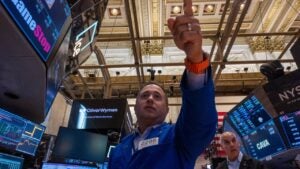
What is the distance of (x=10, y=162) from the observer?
3.01 meters

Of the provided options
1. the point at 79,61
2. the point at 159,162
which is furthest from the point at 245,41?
the point at 159,162

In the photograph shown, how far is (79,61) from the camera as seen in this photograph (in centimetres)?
401

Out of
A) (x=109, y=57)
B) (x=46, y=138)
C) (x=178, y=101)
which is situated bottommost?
(x=46, y=138)

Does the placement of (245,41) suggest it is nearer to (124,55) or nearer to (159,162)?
(124,55)

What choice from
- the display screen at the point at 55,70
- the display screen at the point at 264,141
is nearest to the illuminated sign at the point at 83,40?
the display screen at the point at 55,70

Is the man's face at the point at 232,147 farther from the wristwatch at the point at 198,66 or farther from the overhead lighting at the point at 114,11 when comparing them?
the overhead lighting at the point at 114,11

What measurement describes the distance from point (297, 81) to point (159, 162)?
8.78 ft

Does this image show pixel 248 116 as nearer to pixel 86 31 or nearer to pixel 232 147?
pixel 232 147

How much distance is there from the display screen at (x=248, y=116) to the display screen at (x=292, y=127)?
290mm

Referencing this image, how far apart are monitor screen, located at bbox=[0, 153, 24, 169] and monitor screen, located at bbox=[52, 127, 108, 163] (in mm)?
1121

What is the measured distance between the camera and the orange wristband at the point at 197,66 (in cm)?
85

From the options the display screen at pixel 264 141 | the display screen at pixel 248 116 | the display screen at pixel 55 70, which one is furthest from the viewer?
the display screen at pixel 248 116

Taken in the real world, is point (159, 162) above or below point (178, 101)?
below

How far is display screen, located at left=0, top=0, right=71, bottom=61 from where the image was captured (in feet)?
5.86
